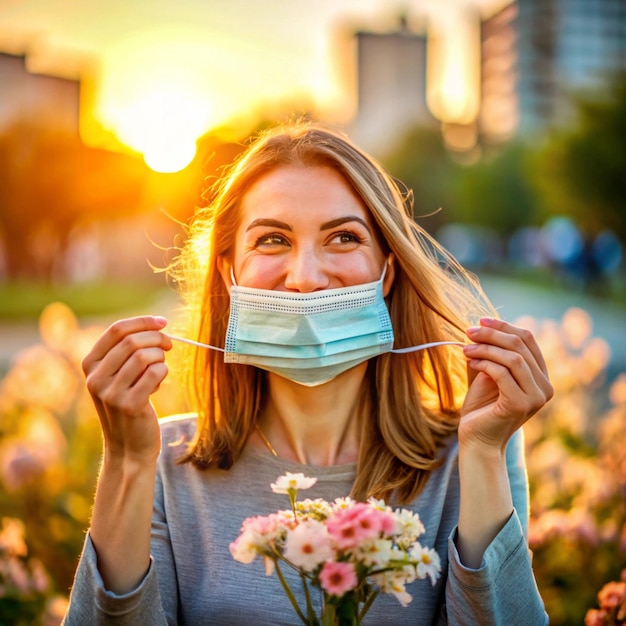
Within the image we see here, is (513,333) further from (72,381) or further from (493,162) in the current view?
(493,162)

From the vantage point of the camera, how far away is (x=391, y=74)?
301ft

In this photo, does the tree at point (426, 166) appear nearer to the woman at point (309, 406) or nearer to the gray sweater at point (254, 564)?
the woman at point (309, 406)

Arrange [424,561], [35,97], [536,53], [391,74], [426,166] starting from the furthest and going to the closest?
[536,53]
[391,74]
[426,166]
[35,97]
[424,561]

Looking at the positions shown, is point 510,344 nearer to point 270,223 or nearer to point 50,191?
point 270,223

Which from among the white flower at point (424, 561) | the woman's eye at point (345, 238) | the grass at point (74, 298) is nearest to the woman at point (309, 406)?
the woman's eye at point (345, 238)

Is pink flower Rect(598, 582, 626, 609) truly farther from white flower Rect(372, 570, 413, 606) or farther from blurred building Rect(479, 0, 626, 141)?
blurred building Rect(479, 0, 626, 141)

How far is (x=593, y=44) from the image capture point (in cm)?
8862

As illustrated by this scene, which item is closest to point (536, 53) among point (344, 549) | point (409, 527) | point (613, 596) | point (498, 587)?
point (613, 596)

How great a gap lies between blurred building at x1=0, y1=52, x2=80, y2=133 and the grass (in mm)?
6600

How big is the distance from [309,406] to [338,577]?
1360mm

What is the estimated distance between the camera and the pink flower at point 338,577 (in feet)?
4.84

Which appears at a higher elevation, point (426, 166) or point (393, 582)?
point (426, 166)

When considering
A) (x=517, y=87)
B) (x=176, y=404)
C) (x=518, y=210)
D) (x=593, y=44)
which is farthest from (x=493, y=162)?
(x=517, y=87)

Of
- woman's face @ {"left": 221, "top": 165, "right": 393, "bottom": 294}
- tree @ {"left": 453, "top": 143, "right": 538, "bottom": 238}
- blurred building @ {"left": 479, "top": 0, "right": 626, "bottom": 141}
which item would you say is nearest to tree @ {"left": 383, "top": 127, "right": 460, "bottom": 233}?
tree @ {"left": 453, "top": 143, "right": 538, "bottom": 238}
